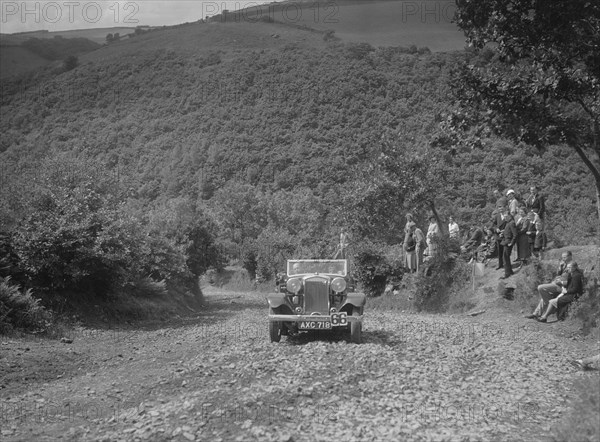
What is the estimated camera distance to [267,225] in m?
67.5

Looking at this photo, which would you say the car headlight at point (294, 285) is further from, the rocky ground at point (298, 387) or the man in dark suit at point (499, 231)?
the man in dark suit at point (499, 231)

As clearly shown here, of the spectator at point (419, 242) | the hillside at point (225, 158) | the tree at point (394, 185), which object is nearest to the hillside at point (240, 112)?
the hillside at point (225, 158)

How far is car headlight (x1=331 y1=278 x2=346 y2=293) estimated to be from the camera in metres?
12.6

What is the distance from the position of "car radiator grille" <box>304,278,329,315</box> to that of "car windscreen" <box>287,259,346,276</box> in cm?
91

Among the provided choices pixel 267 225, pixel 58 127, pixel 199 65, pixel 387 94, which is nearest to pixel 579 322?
pixel 267 225

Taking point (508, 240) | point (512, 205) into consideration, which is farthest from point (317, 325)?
point (512, 205)

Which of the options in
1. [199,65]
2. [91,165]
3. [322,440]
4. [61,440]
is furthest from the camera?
[199,65]

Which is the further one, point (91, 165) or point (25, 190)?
point (91, 165)

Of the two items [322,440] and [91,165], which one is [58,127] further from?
[322,440]

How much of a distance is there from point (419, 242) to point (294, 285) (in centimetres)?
976

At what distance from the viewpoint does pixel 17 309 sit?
14500 millimetres

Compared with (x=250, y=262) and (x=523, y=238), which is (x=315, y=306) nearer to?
(x=523, y=238)

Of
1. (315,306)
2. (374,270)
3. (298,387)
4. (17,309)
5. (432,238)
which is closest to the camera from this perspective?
(298,387)

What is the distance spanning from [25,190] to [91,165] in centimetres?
318
